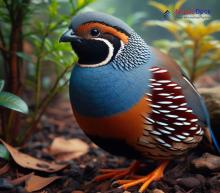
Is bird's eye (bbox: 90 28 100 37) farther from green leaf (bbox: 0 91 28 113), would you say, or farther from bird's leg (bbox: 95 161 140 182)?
bird's leg (bbox: 95 161 140 182)

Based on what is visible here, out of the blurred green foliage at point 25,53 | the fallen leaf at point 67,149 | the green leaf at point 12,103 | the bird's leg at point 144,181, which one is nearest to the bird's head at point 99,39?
the green leaf at point 12,103

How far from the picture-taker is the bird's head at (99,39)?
2330 millimetres

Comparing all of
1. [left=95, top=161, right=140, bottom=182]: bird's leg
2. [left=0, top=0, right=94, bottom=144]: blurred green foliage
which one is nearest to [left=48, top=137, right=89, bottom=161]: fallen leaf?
[left=0, top=0, right=94, bottom=144]: blurred green foliage

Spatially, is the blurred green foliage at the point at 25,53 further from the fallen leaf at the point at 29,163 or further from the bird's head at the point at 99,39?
the bird's head at the point at 99,39

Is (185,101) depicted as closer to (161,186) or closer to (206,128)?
(206,128)

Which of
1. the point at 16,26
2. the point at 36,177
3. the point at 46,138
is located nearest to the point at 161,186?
the point at 36,177

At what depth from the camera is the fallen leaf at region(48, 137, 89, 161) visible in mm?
3555

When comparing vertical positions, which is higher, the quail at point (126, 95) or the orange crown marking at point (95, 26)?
the orange crown marking at point (95, 26)

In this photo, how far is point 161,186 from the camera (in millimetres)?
2498

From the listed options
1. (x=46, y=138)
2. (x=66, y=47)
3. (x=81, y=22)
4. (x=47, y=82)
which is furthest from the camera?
(x=47, y=82)

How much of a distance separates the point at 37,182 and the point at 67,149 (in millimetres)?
1000

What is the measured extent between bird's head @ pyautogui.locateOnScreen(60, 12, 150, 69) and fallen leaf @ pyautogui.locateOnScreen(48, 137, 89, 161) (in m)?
1.35

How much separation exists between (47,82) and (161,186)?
2.72m

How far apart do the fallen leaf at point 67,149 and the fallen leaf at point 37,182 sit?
764 mm
